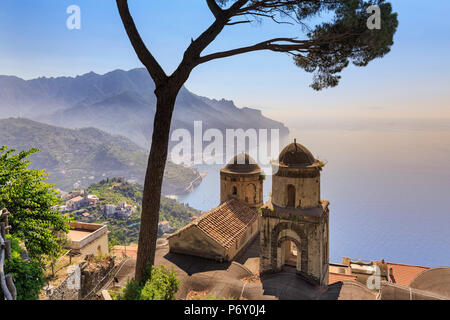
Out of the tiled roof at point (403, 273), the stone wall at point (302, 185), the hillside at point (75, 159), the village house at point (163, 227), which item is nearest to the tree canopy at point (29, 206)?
the stone wall at point (302, 185)

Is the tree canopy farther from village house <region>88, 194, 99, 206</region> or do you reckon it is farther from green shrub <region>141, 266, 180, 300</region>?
village house <region>88, 194, 99, 206</region>

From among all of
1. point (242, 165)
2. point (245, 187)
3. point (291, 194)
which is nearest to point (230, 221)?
point (245, 187)

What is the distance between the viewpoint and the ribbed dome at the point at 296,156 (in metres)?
12.4

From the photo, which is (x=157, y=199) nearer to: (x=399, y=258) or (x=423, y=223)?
(x=399, y=258)

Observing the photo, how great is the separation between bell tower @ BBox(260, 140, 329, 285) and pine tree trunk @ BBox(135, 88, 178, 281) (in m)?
6.12

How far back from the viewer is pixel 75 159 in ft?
553

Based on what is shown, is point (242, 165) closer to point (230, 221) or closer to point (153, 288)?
point (230, 221)

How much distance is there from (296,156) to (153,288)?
8.39 meters

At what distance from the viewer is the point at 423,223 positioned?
378ft

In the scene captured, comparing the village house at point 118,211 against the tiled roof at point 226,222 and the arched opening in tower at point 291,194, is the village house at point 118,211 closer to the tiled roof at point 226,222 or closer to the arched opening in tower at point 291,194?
the tiled roof at point 226,222

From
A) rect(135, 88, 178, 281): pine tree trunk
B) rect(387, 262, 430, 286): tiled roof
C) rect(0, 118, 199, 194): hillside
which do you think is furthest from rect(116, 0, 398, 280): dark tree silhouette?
rect(0, 118, 199, 194): hillside

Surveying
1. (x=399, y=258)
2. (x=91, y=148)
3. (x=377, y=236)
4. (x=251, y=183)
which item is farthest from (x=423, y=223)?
(x=91, y=148)

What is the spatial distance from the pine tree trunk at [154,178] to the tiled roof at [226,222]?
5.95 meters

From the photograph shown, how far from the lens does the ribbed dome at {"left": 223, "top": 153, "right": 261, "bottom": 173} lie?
20.2 metres
